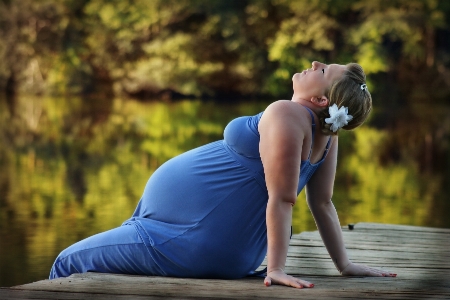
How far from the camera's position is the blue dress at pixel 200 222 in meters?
2.20

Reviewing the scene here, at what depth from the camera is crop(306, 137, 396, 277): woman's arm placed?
90.8 inches

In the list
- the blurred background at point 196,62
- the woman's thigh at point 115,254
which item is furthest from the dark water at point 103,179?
the woman's thigh at point 115,254

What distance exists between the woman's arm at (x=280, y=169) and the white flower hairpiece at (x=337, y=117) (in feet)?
0.21

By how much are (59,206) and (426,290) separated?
6.67m

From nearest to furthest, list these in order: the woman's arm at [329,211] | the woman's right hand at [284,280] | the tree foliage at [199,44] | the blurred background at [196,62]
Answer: the woman's right hand at [284,280] → the woman's arm at [329,211] → the blurred background at [196,62] → the tree foliage at [199,44]

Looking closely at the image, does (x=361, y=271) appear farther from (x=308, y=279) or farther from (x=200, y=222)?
(x=200, y=222)

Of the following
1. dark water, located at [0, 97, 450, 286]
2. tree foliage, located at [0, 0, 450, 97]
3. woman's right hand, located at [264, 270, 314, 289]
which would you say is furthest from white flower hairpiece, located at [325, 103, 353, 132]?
tree foliage, located at [0, 0, 450, 97]

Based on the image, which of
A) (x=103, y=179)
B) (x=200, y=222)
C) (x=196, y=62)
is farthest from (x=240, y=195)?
(x=196, y=62)

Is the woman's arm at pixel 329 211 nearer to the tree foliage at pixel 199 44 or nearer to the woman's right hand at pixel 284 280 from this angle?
the woman's right hand at pixel 284 280

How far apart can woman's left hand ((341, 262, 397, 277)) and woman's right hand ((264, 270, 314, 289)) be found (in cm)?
38

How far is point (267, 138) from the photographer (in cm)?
206

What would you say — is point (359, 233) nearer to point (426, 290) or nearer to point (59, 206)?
point (426, 290)

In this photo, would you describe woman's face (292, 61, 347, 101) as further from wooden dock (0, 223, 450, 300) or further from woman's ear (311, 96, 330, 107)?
wooden dock (0, 223, 450, 300)

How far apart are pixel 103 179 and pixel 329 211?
8283 mm
